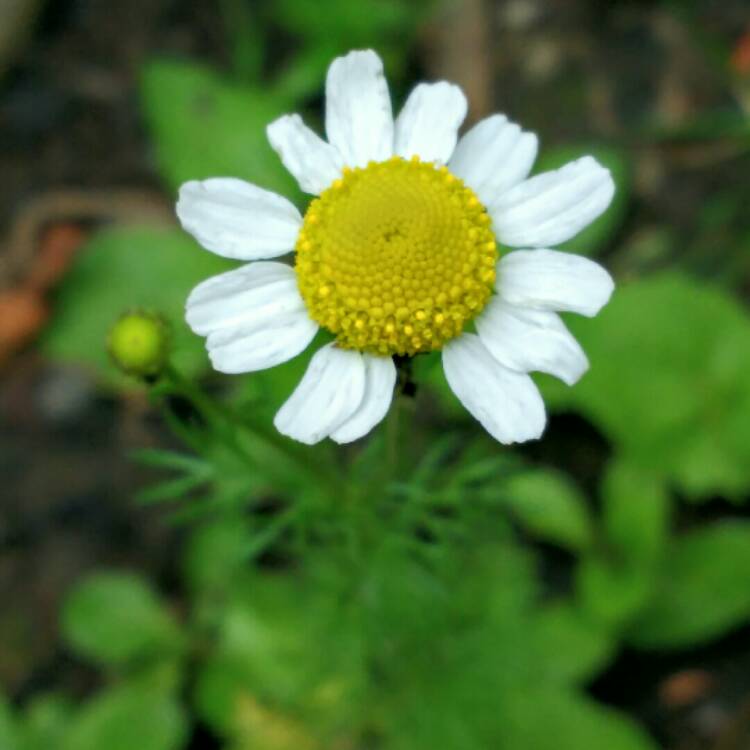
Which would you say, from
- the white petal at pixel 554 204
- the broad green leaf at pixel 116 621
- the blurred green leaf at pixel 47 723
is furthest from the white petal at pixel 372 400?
the blurred green leaf at pixel 47 723

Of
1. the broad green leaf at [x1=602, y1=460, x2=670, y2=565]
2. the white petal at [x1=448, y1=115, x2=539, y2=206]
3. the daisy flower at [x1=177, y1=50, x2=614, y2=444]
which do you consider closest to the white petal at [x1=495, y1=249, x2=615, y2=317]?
the daisy flower at [x1=177, y1=50, x2=614, y2=444]

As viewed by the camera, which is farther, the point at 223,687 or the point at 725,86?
the point at 725,86

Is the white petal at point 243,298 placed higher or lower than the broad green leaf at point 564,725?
higher

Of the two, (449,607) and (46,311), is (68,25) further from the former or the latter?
(449,607)

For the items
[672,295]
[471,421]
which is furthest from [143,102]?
[672,295]

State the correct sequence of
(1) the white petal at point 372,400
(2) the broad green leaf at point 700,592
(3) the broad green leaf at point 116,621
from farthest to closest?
(3) the broad green leaf at point 116,621 < (2) the broad green leaf at point 700,592 < (1) the white petal at point 372,400

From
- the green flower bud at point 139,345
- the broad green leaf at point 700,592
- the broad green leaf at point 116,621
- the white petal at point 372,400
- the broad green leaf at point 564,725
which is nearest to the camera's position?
the white petal at point 372,400

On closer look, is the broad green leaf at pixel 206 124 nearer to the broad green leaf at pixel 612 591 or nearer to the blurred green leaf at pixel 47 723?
the broad green leaf at pixel 612 591
